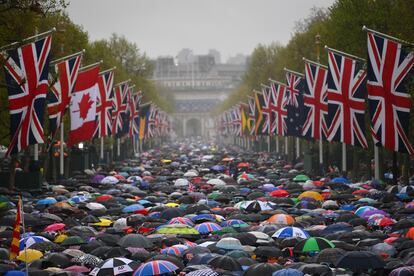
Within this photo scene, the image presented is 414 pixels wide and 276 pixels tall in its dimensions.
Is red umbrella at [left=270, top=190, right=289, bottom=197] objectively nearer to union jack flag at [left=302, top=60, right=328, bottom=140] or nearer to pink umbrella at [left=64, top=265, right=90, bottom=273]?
union jack flag at [left=302, top=60, right=328, bottom=140]

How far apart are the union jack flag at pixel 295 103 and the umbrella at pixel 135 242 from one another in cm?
3960

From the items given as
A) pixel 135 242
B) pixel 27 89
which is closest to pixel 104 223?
pixel 27 89

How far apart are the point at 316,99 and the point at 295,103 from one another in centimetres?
988

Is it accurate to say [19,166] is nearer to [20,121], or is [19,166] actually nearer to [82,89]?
[82,89]

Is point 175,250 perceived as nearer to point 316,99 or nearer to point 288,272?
point 288,272

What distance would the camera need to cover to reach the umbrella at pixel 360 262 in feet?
72.9

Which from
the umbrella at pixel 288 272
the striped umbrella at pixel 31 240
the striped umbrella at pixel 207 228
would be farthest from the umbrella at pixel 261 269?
the striped umbrella at pixel 207 228

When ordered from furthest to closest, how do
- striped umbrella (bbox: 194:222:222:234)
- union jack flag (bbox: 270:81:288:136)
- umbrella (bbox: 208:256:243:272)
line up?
union jack flag (bbox: 270:81:288:136) < striped umbrella (bbox: 194:222:222:234) < umbrella (bbox: 208:256:243:272)

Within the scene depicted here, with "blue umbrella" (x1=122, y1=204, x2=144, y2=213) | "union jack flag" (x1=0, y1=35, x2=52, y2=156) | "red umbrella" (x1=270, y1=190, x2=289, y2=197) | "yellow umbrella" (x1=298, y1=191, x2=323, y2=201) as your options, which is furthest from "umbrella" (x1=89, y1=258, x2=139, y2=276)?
"red umbrella" (x1=270, y1=190, x2=289, y2=197)

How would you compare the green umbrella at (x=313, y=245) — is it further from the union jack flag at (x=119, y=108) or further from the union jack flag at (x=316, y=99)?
the union jack flag at (x=119, y=108)

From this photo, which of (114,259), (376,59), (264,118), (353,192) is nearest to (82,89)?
(353,192)

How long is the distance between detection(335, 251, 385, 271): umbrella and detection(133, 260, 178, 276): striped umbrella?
355 cm

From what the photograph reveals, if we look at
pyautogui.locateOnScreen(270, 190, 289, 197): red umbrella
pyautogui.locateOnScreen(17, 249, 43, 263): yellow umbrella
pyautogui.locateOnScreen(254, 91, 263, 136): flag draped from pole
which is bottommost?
pyautogui.locateOnScreen(270, 190, 289, 197): red umbrella

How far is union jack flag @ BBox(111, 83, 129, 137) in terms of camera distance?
7538 centimetres
